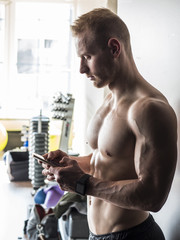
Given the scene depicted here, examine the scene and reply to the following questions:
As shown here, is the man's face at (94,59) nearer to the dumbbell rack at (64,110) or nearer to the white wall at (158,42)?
the white wall at (158,42)

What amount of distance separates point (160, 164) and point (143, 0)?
1.11m

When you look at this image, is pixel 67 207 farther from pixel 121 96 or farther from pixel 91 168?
pixel 121 96

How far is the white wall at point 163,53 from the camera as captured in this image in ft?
5.07

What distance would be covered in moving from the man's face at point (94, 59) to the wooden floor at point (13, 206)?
250 centimetres

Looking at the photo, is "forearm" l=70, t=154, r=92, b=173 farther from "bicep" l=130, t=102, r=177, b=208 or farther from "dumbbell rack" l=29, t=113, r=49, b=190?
"dumbbell rack" l=29, t=113, r=49, b=190

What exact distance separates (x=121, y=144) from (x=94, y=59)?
311 mm

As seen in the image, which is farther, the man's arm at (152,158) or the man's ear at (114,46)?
the man's ear at (114,46)

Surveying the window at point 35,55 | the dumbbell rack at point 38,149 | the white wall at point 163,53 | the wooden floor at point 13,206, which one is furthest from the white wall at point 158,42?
the window at point 35,55

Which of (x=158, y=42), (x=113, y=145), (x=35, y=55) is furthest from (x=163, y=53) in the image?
(x=35, y=55)

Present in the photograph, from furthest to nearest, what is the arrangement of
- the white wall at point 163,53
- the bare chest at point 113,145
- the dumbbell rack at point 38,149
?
the dumbbell rack at point 38,149
the white wall at point 163,53
the bare chest at point 113,145

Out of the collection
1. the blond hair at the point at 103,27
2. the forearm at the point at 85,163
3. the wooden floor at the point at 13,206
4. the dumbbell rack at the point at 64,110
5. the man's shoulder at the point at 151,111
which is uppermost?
the blond hair at the point at 103,27

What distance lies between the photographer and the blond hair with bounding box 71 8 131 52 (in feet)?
4.39

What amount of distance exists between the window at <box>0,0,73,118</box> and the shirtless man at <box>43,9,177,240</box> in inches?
211

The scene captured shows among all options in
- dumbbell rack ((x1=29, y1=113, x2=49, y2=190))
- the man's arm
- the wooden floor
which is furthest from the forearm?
dumbbell rack ((x1=29, y1=113, x2=49, y2=190))
